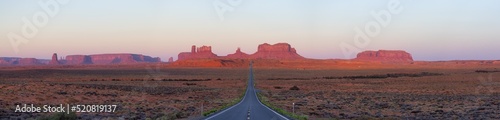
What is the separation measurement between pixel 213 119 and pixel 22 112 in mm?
10432

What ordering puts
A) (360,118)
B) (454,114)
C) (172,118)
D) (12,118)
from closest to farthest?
(12,118) < (172,118) < (360,118) < (454,114)

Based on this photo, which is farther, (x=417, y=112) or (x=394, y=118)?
(x=417, y=112)

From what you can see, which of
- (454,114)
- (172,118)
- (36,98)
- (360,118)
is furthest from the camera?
(36,98)

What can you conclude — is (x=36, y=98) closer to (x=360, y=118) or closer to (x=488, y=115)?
(x=360, y=118)

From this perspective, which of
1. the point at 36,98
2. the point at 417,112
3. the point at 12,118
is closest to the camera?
the point at 12,118

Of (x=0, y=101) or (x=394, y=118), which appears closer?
(x=394, y=118)

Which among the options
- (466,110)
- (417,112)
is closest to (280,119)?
(417,112)

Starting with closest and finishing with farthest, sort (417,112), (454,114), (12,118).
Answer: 1. (12,118)
2. (454,114)
3. (417,112)

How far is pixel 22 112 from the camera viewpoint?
27156 mm

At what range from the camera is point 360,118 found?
91.4ft

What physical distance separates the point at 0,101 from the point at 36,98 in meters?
3.85

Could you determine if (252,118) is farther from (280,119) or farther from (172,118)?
(172,118)

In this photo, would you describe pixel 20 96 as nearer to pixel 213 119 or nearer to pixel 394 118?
pixel 213 119

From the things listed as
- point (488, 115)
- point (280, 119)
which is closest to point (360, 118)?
point (280, 119)
